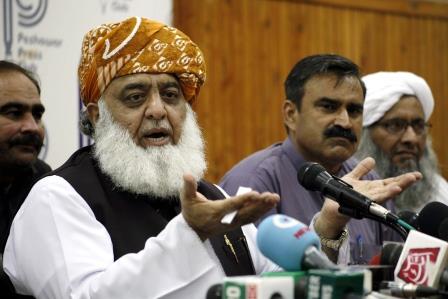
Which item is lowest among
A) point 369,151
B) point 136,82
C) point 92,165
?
point 369,151

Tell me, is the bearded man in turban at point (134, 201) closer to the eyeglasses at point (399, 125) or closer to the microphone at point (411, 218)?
the microphone at point (411, 218)

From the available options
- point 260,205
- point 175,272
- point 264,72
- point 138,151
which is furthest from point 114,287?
point 264,72

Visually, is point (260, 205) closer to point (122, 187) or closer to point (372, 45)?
point (122, 187)

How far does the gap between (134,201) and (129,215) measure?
0.29ft

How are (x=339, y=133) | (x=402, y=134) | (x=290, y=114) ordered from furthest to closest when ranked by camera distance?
(x=402, y=134) → (x=290, y=114) → (x=339, y=133)

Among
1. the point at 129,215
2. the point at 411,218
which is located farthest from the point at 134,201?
the point at 411,218

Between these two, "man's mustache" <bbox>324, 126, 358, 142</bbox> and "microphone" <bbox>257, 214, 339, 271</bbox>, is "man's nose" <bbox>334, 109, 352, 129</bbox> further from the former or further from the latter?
"microphone" <bbox>257, 214, 339, 271</bbox>

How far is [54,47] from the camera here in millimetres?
4980

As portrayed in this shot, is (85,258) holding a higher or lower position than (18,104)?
lower

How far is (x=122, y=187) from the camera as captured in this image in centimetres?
274

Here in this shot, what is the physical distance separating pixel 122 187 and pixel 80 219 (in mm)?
253

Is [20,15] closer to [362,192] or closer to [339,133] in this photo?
[339,133]

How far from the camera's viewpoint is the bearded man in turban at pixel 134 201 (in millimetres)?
2254

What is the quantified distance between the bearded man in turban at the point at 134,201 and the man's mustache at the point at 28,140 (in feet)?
2.92
